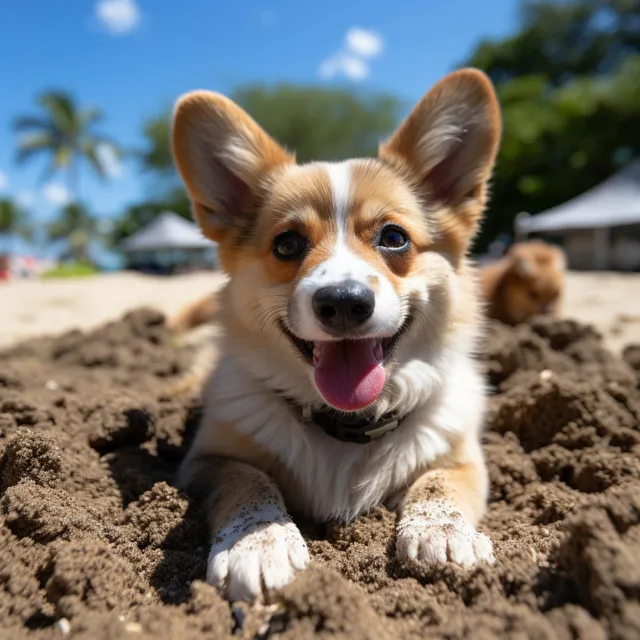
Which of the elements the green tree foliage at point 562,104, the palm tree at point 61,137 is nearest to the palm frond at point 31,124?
the palm tree at point 61,137

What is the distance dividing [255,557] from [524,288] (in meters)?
6.14

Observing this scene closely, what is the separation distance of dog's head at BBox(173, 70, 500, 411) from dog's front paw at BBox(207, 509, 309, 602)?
1.73 feet

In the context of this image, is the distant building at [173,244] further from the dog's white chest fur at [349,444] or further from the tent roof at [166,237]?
the dog's white chest fur at [349,444]

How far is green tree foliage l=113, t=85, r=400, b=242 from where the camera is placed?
39312mm

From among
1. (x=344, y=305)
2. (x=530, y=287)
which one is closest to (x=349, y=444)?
(x=344, y=305)

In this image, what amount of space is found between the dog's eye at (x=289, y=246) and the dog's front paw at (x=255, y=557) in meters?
1.09

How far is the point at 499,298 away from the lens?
23.8ft

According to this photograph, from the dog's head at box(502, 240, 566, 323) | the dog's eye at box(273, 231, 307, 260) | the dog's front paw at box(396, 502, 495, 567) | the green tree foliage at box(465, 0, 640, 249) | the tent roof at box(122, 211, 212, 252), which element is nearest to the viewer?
the dog's front paw at box(396, 502, 495, 567)

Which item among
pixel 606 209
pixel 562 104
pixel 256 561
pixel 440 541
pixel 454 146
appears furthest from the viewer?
pixel 562 104

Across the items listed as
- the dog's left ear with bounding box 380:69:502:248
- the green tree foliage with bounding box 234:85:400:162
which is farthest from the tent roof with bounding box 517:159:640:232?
the green tree foliage with bounding box 234:85:400:162

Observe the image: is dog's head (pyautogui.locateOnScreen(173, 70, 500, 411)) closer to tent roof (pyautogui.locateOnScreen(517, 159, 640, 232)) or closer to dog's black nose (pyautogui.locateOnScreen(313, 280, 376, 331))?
dog's black nose (pyautogui.locateOnScreen(313, 280, 376, 331))

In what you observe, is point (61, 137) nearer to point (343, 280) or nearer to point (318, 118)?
point (318, 118)

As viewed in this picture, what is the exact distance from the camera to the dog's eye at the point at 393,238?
8.13 ft

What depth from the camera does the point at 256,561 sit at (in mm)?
1700
